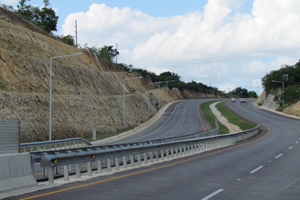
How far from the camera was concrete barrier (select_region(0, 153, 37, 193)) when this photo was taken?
945cm

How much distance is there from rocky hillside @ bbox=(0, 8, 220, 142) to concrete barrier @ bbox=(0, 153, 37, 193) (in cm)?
2544

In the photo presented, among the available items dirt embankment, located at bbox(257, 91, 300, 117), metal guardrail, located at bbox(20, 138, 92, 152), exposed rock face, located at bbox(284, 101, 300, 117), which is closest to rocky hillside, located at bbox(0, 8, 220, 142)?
metal guardrail, located at bbox(20, 138, 92, 152)

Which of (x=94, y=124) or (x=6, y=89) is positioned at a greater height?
(x=6, y=89)

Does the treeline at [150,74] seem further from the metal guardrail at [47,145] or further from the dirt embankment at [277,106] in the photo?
the metal guardrail at [47,145]

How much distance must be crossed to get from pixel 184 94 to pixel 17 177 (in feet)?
513

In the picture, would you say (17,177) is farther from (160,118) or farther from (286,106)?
(286,106)

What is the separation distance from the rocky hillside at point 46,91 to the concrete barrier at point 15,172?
25437 millimetres

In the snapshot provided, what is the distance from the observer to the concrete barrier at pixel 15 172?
31.0 ft

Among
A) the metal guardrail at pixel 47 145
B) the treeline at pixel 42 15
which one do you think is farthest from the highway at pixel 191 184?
the treeline at pixel 42 15

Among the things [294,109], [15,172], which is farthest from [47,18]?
[15,172]

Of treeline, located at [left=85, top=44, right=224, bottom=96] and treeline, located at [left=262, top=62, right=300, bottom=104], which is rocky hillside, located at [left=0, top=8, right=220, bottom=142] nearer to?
treeline, located at [left=85, top=44, right=224, bottom=96]

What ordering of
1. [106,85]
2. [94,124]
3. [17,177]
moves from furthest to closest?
[106,85] → [94,124] → [17,177]

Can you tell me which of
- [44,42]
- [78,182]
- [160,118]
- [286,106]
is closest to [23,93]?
[44,42]

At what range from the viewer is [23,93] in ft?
128
